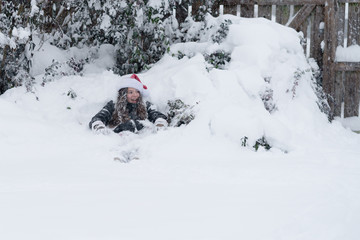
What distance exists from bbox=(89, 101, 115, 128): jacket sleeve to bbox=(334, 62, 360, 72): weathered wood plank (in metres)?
3.95

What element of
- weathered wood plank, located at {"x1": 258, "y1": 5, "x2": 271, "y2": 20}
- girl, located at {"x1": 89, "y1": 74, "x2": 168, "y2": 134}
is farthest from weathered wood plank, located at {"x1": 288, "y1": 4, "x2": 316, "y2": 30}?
girl, located at {"x1": 89, "y1": 74, "x2": 168, "y2": 134}

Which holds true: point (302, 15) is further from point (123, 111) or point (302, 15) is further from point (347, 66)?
point (123, 111)

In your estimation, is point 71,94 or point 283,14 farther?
point 283,14

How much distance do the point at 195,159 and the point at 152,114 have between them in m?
1.38

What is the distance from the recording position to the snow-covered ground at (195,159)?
7.77ft

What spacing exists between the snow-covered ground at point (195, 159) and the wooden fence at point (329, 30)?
2.00ft

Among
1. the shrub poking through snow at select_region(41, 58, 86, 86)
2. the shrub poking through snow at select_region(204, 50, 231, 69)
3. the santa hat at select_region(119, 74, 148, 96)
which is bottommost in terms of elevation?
the santa hat at select_region(119, 74, 148, 96)

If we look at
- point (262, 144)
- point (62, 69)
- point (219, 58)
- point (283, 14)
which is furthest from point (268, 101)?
point (62, 69)

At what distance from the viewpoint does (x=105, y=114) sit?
5.04 meters

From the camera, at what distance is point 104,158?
3.90m

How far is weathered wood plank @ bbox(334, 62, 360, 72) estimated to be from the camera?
6723mm

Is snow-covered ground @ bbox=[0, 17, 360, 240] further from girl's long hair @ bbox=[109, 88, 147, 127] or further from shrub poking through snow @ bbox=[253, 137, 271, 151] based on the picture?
girl's long hair @ bbox=[109, 88, 147, 127]

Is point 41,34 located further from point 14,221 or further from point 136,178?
point 14,221

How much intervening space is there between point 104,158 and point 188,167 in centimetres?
85
